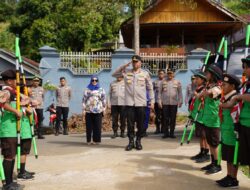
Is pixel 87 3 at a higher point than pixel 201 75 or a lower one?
higher

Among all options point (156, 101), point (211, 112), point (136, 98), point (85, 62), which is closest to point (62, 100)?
point (156, 101)

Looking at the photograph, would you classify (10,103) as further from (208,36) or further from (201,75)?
(208,36)

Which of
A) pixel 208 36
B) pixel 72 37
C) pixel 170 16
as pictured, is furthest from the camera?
pixel 72 37

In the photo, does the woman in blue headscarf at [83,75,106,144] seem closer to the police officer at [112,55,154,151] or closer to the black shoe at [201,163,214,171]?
the police officer at [112,55,154,151]

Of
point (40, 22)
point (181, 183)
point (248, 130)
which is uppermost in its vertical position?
point (40, 22)

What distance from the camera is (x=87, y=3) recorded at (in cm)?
2148

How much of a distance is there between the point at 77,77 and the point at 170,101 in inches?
263

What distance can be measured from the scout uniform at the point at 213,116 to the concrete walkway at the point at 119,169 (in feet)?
0.74

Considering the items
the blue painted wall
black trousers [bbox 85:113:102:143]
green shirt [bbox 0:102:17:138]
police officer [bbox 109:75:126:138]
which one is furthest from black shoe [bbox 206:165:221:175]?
the blue painted wall

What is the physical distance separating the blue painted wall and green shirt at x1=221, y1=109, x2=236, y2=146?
11310 millimetres

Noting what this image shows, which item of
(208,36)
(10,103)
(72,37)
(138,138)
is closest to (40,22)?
(72,37)

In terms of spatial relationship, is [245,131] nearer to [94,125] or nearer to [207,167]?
[207,167]

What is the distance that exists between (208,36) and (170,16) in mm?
3661

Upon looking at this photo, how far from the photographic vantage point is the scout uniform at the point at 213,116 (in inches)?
270
